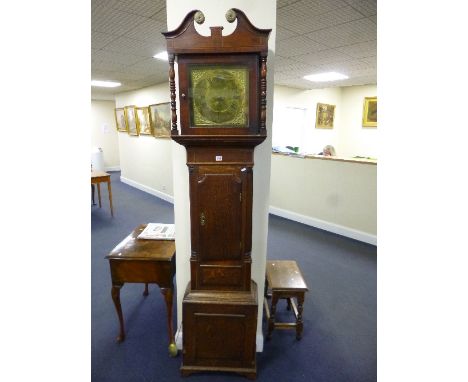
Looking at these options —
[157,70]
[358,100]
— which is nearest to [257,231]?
[157,70]

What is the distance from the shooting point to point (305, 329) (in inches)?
89.7

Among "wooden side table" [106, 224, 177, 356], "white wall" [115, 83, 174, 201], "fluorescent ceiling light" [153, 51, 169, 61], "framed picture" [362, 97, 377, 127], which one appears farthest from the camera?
"framed picture" [362, 97, 377, 127]

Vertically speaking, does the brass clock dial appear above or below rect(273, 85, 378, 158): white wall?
below

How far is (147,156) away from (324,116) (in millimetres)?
4636

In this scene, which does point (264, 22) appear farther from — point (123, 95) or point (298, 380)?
point (123, 95)

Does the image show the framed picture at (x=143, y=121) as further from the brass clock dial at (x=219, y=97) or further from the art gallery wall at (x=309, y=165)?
the brass clock dial at (x=219, y=97)

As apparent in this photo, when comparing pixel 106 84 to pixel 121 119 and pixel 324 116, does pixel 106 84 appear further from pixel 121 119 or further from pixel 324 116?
pixel 324 116

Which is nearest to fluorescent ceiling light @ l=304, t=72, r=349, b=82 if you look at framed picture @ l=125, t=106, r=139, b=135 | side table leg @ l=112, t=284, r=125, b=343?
framed picture @ l=125, t=106, r=139, b=135

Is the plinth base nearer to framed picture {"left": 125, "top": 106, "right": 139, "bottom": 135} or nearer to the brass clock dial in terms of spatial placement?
the brass clock dial

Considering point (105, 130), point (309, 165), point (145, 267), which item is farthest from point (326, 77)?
point (105, 130)

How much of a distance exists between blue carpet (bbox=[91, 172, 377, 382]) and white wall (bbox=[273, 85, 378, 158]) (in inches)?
144

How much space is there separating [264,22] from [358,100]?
6390mm

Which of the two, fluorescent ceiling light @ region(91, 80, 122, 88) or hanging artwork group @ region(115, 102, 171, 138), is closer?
hanging artwork group @ region(115, 102, 171, 138)

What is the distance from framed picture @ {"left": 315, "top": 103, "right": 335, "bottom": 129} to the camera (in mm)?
6859
